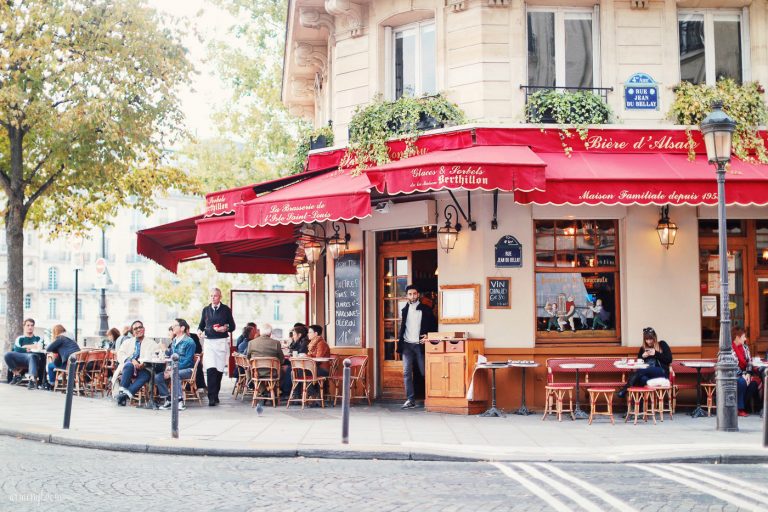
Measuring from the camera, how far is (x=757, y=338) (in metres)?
16.1

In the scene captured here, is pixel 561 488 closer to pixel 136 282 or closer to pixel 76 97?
pixel 76 97

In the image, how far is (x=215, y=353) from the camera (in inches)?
675

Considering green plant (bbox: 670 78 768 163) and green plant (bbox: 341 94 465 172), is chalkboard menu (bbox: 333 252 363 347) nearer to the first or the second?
green plant (bbox: 341 94 465 172)

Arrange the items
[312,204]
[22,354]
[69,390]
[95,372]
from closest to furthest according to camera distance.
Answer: [69,390], [312,204], [95,372], [22,354]

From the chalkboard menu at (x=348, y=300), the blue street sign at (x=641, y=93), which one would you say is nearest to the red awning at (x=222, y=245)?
the chalkboard menu at (x=348, y=300)

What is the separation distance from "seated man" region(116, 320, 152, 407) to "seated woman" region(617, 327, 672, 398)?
26.2 ft

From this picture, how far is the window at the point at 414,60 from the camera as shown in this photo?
16.9 metres

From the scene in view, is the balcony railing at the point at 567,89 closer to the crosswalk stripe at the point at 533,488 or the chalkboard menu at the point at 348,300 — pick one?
the chalkboard menu at the point at 348,300

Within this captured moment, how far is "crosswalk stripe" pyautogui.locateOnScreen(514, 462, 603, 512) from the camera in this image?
312 inches

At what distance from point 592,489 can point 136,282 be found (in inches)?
2946

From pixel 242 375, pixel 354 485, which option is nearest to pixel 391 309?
pixel 242 375

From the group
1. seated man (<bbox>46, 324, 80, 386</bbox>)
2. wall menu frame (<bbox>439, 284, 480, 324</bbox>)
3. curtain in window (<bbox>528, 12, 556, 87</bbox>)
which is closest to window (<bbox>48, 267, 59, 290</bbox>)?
seated man (<bbox>46, 324, 80, 386</bbox>)

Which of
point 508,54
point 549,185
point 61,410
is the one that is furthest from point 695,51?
point 61,410

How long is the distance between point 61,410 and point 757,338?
1166 centimetres
